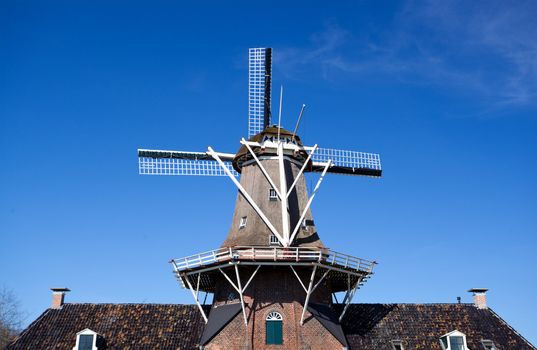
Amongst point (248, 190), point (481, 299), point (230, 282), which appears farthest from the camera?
point (481, 299)

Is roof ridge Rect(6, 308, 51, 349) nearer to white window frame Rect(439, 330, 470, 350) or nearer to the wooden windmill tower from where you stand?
the wooden windmill tower

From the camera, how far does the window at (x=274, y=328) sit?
25297mm

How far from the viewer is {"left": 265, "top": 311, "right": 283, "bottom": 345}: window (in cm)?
2530

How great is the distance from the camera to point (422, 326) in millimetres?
29406

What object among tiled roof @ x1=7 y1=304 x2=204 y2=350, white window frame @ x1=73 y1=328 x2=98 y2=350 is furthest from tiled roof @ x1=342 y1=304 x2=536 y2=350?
white window frame @ x1=73 y1=328 x2=98 y2=350

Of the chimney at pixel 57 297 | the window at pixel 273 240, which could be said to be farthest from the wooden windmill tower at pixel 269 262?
the chimney at pixel 57 297

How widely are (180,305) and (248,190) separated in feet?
22.1

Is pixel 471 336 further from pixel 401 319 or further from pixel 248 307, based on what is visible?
pixel 248 307

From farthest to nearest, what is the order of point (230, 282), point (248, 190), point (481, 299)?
point (481, 299) < point (248, 190) < point (230, 282)

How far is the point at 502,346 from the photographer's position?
2880 cm

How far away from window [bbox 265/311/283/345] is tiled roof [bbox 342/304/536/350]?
14.2 ft

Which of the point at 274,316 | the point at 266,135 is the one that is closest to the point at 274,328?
the point at 274,316

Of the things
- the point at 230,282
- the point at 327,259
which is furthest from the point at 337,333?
the point at 230,282

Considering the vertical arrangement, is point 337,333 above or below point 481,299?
below
